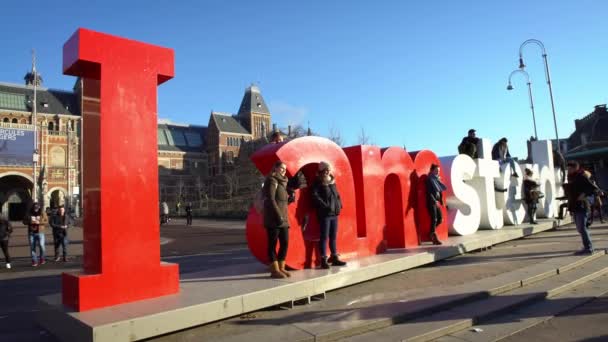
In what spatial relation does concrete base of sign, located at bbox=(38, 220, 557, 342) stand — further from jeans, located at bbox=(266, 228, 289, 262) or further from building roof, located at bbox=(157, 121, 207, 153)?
building roof, located at bbox=(157, 121, 207, 153)

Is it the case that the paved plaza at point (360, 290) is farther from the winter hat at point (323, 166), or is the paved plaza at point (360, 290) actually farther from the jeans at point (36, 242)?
the winter hat at point (323, 166)

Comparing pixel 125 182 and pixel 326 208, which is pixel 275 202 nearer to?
pixel 326 208

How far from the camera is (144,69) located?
19.0 ft

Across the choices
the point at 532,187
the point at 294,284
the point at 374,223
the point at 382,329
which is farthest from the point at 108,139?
the point at 532,187

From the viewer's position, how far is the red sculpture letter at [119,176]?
17.2ft

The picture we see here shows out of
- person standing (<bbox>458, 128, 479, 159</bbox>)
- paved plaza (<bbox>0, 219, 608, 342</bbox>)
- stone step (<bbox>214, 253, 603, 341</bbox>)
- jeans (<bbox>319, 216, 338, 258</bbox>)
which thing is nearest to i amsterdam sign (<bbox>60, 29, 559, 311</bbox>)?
jeans (<bbox>319, 216, 338, 258</bbox>)

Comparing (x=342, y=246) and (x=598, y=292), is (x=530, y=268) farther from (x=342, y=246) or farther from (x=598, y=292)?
(x=342, y=246)

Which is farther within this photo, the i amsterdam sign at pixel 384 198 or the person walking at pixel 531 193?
the person walking at pixel 531 193

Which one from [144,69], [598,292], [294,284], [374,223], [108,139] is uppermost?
[144,69]

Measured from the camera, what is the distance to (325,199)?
23.7 ft

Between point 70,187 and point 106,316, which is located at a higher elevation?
point 70,187

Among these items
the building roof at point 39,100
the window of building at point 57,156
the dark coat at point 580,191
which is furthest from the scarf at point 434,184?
the building roof at point 39,100

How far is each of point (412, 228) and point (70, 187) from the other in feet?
217

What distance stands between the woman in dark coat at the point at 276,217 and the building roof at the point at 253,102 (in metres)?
86.6
